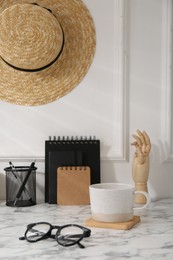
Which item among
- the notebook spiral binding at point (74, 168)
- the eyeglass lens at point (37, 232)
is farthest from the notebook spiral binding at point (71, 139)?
the eyeglass lens at point (37, 232)

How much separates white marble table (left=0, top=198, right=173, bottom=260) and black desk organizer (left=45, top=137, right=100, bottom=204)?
208 millimetres

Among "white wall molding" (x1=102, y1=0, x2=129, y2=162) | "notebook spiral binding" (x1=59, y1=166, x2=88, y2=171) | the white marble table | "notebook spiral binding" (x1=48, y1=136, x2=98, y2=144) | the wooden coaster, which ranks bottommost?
the white marble table

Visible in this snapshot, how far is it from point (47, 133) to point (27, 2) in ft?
1.73

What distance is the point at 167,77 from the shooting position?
175cm

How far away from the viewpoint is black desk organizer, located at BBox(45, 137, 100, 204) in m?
1.69

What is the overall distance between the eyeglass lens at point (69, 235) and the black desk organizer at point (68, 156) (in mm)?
525

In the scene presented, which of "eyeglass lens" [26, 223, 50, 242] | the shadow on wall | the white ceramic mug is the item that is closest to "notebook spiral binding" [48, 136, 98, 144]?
the shadow on wall

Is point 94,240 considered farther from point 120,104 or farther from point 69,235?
point 120,104

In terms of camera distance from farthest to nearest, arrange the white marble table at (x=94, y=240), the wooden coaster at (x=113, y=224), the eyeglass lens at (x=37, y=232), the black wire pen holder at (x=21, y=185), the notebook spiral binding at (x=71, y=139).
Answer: the notebook spiral binding at (x=71, y=139)
the black wire pen holder at (x=21, y=185)
the wooden coaster at (x=113, y=224)
the eyeglass lens at (x=37, y=232)
the white marble table at (x=94, y=240)

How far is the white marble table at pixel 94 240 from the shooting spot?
101cm

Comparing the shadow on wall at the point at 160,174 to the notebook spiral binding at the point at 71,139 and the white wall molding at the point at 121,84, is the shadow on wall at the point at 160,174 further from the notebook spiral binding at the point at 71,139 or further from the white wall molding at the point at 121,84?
the notebook spiral binding at the point at 71,139

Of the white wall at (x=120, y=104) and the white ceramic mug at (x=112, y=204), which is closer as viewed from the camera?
the white ceramic mug at (x=112, y=204)

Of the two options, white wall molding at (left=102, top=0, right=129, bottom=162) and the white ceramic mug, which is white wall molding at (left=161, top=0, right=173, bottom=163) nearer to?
white wall molding at (left=102, top=0, right=129, bottom=162)

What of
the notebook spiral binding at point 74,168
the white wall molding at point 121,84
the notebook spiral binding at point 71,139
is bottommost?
the notebook spiral binding at point 74,168
